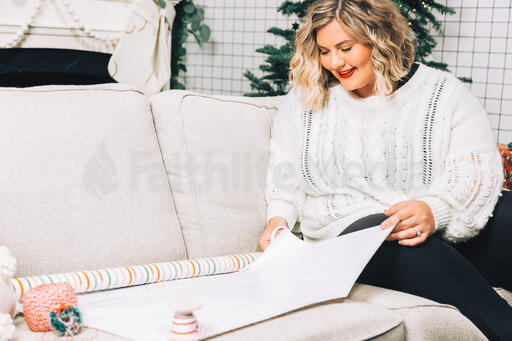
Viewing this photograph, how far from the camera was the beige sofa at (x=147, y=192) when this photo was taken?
109cm

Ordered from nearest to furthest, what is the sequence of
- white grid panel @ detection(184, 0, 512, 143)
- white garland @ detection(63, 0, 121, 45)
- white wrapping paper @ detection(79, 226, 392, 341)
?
white wrapping paper @ detection(79, 226, 392, 341), white grid panel @ detection(184, 0, 512, 143), white garland @ detection(63, 0, 121, 45)

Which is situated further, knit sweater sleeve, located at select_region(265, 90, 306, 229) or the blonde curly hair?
knit sweater sleeve, located at select_region(265, 90, 306, 229)

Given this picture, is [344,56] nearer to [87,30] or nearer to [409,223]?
[409,223]

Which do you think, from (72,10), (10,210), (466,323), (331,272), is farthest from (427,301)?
(72,10)

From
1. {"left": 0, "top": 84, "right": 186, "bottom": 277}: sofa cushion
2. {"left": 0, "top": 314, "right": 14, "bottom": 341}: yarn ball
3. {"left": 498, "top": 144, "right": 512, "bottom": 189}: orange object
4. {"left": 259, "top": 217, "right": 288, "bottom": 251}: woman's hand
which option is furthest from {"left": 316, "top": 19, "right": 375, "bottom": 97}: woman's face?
{"left": 0, "top": 314, "right": 14, "bottom": 341}: yarn ball

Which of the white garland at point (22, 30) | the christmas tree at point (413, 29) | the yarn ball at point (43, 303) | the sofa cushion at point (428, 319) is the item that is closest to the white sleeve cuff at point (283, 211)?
the sofa cushion at point (428, 319)

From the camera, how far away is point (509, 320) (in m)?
1.15

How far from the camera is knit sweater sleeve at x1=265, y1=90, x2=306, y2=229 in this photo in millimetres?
1501

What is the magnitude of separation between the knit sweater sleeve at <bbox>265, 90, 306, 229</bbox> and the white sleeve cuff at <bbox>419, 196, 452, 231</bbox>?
355mm

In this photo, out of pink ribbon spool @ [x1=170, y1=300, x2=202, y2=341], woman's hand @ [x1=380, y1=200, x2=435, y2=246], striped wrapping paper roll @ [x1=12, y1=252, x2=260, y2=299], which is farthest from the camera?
woman's hand @ [x1=380, y1=200, x2=435, y2=246]

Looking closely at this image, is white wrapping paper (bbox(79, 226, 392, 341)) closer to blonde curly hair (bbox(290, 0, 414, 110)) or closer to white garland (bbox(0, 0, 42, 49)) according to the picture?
blonde curly hair (bbox(290, 0, 414, 110))

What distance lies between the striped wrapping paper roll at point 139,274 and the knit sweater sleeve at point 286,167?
19 cm

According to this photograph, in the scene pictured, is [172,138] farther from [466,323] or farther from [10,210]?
→ [466,323]

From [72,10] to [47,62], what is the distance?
0.85 feet
